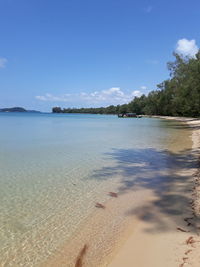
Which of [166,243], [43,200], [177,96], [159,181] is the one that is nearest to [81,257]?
[166,243]

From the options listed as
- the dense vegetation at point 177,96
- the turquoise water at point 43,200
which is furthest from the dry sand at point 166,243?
the dense vegetation at point 177,96

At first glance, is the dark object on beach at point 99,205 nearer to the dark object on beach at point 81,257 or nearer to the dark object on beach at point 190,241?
the dark object on beach at point 81,257

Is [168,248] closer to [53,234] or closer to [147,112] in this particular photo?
[53,234]

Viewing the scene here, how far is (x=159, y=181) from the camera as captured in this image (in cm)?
708

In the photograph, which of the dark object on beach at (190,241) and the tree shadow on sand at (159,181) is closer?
the dark object on beach at (190,241)

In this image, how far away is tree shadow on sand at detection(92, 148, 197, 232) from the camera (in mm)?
4475

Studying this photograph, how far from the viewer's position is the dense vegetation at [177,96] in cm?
2813

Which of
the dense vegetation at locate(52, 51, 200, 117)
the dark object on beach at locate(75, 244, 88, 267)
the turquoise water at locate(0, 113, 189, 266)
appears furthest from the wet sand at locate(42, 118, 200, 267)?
the dense vegetation at locate(52, 51, 200, 117)

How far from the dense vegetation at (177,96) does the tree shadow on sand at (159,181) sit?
1868 centimetres

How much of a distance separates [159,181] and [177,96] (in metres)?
36.1

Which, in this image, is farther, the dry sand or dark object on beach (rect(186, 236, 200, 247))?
dark object on beach (rect(186, 236, 200, 247))

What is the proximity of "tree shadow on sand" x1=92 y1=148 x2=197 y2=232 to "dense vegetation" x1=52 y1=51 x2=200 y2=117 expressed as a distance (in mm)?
18682

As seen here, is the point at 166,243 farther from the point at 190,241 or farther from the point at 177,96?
the point at 177,96

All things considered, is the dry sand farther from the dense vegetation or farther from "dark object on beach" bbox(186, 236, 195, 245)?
the dense vegetation
